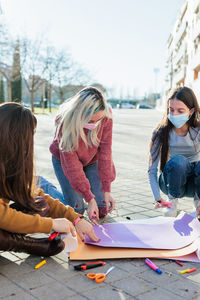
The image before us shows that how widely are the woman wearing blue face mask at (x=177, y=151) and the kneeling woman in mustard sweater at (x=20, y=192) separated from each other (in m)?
1.18

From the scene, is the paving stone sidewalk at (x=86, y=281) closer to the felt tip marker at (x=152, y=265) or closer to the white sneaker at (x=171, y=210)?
the felt tip marker at (x=152, y=265)

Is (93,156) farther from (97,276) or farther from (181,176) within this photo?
(97,276)

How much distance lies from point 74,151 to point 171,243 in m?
1.06

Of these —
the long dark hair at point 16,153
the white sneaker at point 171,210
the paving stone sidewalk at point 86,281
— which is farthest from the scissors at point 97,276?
the white sneaker at point 171,210

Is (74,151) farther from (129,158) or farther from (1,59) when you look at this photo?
Result: (1,59)

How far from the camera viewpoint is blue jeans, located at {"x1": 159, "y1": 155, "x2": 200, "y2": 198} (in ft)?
10.3

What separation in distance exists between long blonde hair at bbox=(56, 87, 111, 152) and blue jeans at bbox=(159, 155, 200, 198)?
72 centimetres

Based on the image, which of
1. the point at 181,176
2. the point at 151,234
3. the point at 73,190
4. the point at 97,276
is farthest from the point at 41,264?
the point at 181,176

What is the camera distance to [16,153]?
7.07ft

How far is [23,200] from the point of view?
225 cm

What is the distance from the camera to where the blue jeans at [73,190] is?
3.24 metres

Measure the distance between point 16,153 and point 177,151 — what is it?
173cm

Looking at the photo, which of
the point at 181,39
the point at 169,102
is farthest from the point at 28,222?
the point at 181,39

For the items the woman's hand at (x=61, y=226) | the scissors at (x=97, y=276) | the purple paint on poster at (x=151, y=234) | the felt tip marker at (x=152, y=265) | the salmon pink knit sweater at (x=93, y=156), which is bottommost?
the felt tip marker at (x=152, y=265)
